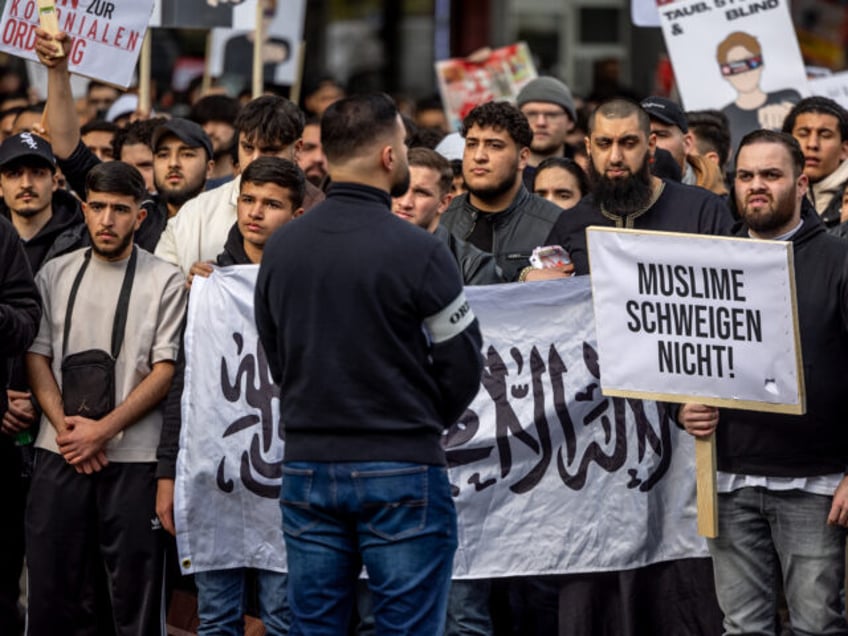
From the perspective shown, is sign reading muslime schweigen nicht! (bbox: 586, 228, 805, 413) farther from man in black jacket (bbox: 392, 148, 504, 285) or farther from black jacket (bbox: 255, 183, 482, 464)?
black jacket (bbox: 255, 183, 482, 464)

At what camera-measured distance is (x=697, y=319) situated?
6195mm

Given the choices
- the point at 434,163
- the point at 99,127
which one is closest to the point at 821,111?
the point at 434,163

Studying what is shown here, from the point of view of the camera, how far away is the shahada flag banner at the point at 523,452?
681 centimetres

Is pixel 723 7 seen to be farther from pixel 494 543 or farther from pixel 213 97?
pixel 494 543

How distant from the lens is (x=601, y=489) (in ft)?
22.5

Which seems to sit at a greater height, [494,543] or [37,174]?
[37,174]

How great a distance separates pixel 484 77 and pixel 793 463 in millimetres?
6629

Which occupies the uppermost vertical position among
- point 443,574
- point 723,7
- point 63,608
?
point 723,7

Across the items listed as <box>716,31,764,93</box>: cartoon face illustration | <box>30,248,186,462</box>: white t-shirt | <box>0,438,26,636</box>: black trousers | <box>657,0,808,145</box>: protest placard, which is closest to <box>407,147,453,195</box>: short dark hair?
<box>30,248,186,462</box>: white t-shirt

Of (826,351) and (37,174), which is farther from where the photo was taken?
(37,174)

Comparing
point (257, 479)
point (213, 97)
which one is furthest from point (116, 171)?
point (213, 97)

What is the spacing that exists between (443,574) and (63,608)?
2179mm

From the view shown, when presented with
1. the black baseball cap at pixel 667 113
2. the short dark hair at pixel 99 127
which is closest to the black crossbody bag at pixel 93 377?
the black baseball cap at pixel 667 113

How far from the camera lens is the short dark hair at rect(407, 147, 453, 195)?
287 inches
